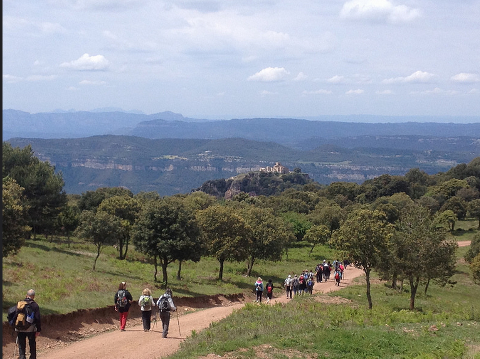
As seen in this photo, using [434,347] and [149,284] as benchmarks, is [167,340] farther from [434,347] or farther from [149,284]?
[149,284]

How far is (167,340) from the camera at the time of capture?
1614 centimetres

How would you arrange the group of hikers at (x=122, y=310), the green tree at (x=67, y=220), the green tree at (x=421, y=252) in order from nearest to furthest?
the group of hikers at (x=122, y=310) < the green tree at (x=421, y=252) < the green tree at (x=67, y=220)

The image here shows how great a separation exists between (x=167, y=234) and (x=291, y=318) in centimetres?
1389

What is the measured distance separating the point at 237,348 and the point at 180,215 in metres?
18.5

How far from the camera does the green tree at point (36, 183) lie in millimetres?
51281

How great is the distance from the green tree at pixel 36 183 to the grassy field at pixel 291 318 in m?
14.0

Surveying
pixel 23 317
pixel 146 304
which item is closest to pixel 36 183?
pixel 146 304

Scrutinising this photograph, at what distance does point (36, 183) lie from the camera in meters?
51.5

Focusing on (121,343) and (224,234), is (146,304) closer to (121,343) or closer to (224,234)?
(121,343)

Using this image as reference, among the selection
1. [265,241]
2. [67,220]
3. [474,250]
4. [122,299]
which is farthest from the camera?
[67,220]

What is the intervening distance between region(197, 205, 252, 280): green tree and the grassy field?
2.18 m

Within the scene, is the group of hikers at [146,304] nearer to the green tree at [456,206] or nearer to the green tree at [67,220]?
the green tree at [67,220]

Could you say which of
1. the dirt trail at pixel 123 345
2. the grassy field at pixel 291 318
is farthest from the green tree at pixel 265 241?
the dirt trail at pixel 123 345

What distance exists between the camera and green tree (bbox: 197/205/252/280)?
38.0 meters
